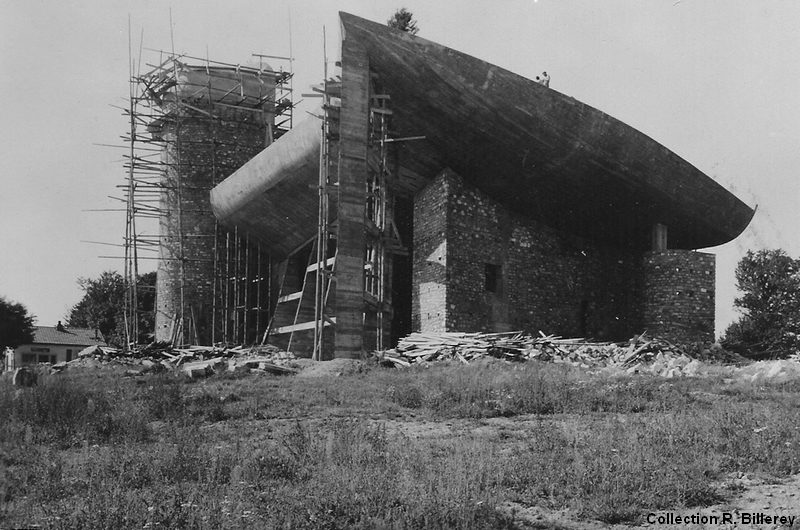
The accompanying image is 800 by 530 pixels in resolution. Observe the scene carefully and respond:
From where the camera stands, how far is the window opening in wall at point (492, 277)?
20.2 meters

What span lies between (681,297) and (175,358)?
1337 cm

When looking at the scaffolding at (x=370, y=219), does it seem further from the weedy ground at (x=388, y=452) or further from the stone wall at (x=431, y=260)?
the weedy ground at (x=388, y=452)

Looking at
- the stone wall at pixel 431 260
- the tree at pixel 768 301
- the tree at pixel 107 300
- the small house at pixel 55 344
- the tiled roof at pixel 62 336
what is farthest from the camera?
the tiled roof at pixel 62 336

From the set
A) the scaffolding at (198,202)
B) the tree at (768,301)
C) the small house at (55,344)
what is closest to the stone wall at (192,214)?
the scaffolding at (198,202)

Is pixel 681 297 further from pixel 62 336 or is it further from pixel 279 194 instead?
pixel 62 336

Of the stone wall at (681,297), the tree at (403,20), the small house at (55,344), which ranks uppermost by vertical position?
the tree at (403,20)

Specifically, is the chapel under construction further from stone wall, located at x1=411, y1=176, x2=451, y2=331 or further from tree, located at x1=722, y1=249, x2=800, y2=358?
tree, located at x1=722, y1=249, x2=800, y2=358

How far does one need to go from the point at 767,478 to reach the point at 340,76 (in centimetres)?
1418

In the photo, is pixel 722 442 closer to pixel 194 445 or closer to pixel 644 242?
pixel 194 445

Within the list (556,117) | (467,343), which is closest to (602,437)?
(467,343)

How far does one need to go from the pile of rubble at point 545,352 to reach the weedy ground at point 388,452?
11.5 ft

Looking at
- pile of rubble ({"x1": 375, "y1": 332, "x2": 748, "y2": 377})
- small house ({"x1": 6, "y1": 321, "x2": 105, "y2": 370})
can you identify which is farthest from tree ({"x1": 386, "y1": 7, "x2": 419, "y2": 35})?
small house ({"x1": 6, "y1": 321, "x2": 105, "y2": 370})

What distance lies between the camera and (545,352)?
16188 mm

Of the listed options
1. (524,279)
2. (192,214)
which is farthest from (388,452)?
(192,214)
